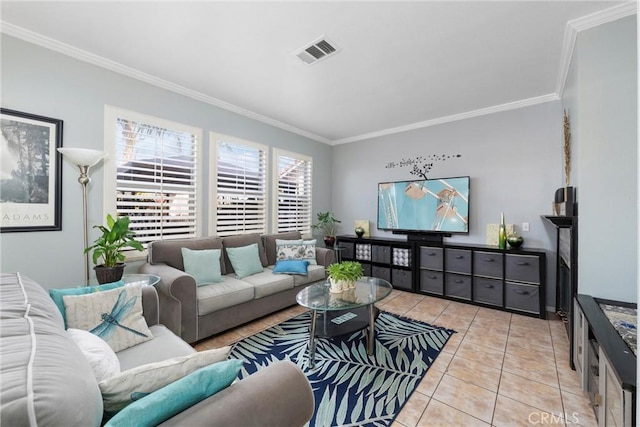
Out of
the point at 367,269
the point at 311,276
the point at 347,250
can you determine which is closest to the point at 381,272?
the point at 367,269

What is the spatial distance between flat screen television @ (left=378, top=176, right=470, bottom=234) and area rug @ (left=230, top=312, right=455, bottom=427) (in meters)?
1.65

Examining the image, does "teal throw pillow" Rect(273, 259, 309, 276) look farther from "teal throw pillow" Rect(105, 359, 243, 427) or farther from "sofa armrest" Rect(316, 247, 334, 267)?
"teal throw pillow" Rect(105, 359, 243, 427)

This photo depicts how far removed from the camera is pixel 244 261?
3.24 metres

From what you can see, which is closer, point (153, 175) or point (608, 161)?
point (608, 161)

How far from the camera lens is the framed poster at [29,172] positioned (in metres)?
2.13

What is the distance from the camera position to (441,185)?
13.2 feet

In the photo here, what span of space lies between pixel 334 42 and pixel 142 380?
255cm

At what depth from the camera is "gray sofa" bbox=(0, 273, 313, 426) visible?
56cm

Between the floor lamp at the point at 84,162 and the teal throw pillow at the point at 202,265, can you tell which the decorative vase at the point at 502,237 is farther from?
the floor lamp at the point at 84,162

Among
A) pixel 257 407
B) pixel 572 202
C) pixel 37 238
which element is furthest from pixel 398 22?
pixel 37 238

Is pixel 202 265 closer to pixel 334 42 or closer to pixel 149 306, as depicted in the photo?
pixel 149 306

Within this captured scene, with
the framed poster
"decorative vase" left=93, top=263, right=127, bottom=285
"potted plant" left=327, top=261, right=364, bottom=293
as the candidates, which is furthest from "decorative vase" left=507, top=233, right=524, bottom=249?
the framed poster

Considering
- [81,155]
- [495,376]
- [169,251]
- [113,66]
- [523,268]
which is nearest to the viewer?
[495,376]

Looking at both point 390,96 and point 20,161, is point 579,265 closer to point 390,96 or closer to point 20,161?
point 390,96
